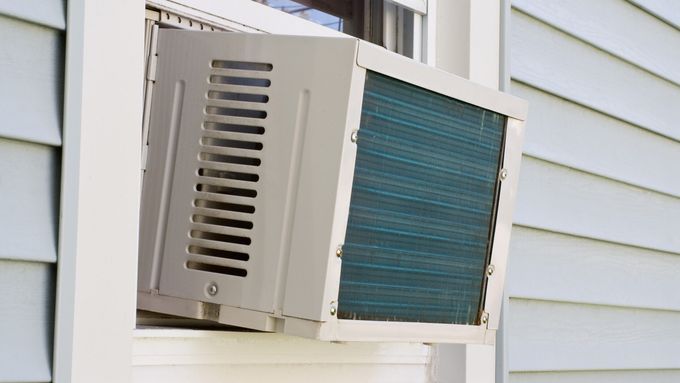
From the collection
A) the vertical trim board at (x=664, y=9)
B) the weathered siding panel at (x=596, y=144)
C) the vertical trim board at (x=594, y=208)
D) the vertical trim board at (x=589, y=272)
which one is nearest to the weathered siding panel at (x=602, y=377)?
the vertical trim board at (x=589, y=272)

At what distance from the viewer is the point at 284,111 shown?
55.6 inches

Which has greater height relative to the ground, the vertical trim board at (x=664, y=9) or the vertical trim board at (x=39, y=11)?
the vertical trim board at (x=664, y=9)

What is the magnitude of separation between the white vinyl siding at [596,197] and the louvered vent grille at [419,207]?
1.62 ft

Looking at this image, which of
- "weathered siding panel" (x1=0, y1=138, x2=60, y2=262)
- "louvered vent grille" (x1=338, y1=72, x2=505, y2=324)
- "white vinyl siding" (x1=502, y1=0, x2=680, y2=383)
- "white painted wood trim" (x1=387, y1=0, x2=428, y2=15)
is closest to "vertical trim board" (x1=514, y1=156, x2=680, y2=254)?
"white vinyl siding" (x1=502, y1=0, x2=680, y2=383)

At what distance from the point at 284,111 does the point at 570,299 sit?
1.15 metres

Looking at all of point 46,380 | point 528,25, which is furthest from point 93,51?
point 528,25

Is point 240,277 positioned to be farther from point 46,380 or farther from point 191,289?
point 46,380

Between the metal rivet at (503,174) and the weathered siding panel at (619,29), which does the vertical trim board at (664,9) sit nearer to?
the weathered siding panel at (619,29)

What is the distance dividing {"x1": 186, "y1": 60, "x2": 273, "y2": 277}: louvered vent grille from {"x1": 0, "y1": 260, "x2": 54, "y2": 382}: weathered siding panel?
26 centimetres

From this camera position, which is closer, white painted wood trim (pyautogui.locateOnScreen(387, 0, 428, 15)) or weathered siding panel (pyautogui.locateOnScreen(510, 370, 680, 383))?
white painted wood trim (pyautogui.locateOnScreen(387, 0, 428, 15))

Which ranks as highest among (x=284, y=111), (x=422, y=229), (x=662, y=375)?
(x=284, y=111)

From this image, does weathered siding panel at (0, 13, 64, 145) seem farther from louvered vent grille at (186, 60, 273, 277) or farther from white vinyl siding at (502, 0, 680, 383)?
white vinyl siding at (502, 0, 680, 383)

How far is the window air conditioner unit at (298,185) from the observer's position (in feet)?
4.58

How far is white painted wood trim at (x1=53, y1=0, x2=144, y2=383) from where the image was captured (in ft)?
4.08
